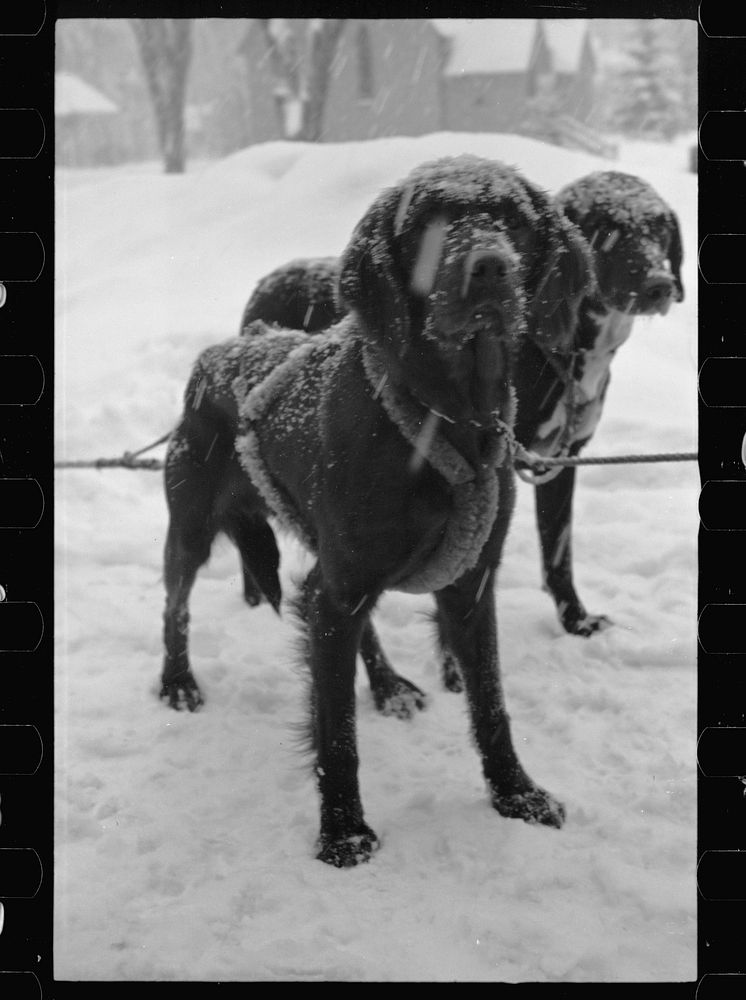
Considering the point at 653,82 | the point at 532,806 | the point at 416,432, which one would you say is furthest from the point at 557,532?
the point at 653,82

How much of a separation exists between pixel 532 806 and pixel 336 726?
0.55 metres

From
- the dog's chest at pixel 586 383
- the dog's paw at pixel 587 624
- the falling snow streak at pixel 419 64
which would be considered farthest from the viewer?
the dog's paw at pixel 587 624

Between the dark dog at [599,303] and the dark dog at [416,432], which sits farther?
the dark dog at [599,303]

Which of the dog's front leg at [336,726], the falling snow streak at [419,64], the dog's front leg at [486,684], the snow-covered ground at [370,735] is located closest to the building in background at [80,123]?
the snow-covered ground at [370,735]

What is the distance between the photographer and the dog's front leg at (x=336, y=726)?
7.12ft

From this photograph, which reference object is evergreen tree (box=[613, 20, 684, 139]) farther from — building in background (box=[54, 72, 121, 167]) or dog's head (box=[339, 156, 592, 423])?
building in background (box=[54, 72, 121, 167])

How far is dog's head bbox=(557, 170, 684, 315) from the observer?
114 inches

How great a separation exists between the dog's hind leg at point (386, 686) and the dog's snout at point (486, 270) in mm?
1325

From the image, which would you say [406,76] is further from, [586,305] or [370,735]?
[370,735]

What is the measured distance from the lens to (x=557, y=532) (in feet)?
11.5
